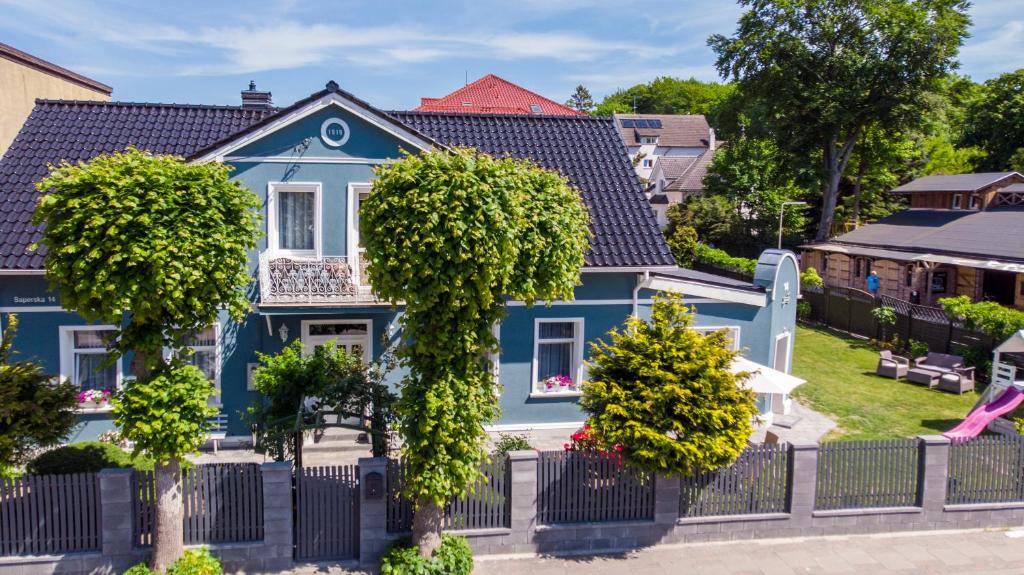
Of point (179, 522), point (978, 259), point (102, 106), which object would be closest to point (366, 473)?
point (179, 522)

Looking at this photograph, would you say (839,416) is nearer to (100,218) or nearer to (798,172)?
(100,218)

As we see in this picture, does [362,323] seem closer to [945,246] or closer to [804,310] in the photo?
[804,310]

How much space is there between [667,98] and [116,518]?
114765mm

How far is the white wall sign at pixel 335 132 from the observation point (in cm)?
1385

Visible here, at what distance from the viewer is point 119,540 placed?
931 cm

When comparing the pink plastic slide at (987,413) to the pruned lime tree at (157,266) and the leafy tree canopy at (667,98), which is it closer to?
the pruned lime tree at (157,266)

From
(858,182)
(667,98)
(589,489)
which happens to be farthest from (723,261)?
(667,98)

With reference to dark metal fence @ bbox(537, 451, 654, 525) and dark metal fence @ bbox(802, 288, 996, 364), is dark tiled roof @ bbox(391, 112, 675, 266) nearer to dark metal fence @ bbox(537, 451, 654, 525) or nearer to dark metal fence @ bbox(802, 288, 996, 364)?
dark metal fence @ bbox(537, 451, 654, 525)

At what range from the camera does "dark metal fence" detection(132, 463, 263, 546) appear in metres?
9.47

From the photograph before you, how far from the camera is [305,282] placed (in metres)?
13.1

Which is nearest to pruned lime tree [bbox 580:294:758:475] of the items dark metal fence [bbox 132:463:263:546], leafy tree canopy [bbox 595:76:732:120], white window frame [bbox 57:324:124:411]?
dark metal fence [bbox 132:463:263:546]

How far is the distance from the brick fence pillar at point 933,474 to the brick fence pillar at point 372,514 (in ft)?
26.2

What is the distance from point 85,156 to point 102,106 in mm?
1749

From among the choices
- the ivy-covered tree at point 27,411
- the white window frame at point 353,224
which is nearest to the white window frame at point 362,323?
the white window frame at point 353,224
